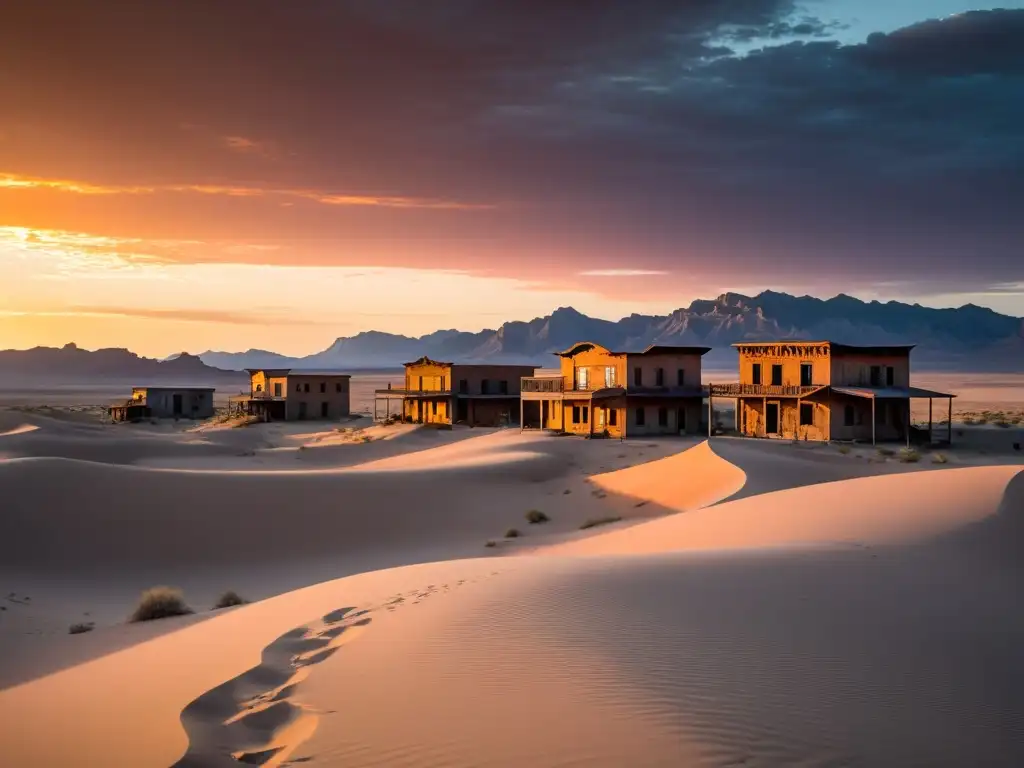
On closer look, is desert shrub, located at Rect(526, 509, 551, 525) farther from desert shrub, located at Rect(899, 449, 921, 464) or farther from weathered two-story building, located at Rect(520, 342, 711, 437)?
weathered two-story building, located at Rect(520, 342, 711, 437)

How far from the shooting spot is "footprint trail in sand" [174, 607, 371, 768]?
732 cm

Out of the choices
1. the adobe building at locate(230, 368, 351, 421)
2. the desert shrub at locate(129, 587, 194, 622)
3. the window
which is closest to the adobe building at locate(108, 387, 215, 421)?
the adobe building at locate(230, 368, 351, 421)

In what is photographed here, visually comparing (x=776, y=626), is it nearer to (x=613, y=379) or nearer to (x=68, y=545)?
(x=68, y=545)

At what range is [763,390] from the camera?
46688 mm

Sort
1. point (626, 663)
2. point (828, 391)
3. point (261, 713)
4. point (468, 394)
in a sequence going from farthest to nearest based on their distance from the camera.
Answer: point (468, 394) < point (828, 391) < point (626, 663) < point (261, 713)

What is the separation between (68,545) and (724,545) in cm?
1545

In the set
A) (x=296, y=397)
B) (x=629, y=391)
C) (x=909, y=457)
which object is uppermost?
(x=629, y=391)

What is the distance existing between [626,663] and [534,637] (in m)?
1.26

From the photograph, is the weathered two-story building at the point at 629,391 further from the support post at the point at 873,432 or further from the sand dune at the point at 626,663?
the sand dune at the point at 626,663

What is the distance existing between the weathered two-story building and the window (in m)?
6.18

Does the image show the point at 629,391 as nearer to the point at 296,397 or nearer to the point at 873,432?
the point at 873,432

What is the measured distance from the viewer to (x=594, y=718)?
7234mm

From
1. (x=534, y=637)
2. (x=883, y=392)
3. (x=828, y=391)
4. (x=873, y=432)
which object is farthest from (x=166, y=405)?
(x=534, y=637)

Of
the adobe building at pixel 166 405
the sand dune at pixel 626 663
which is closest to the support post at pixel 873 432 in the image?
the sand dune at pixel 626 663
